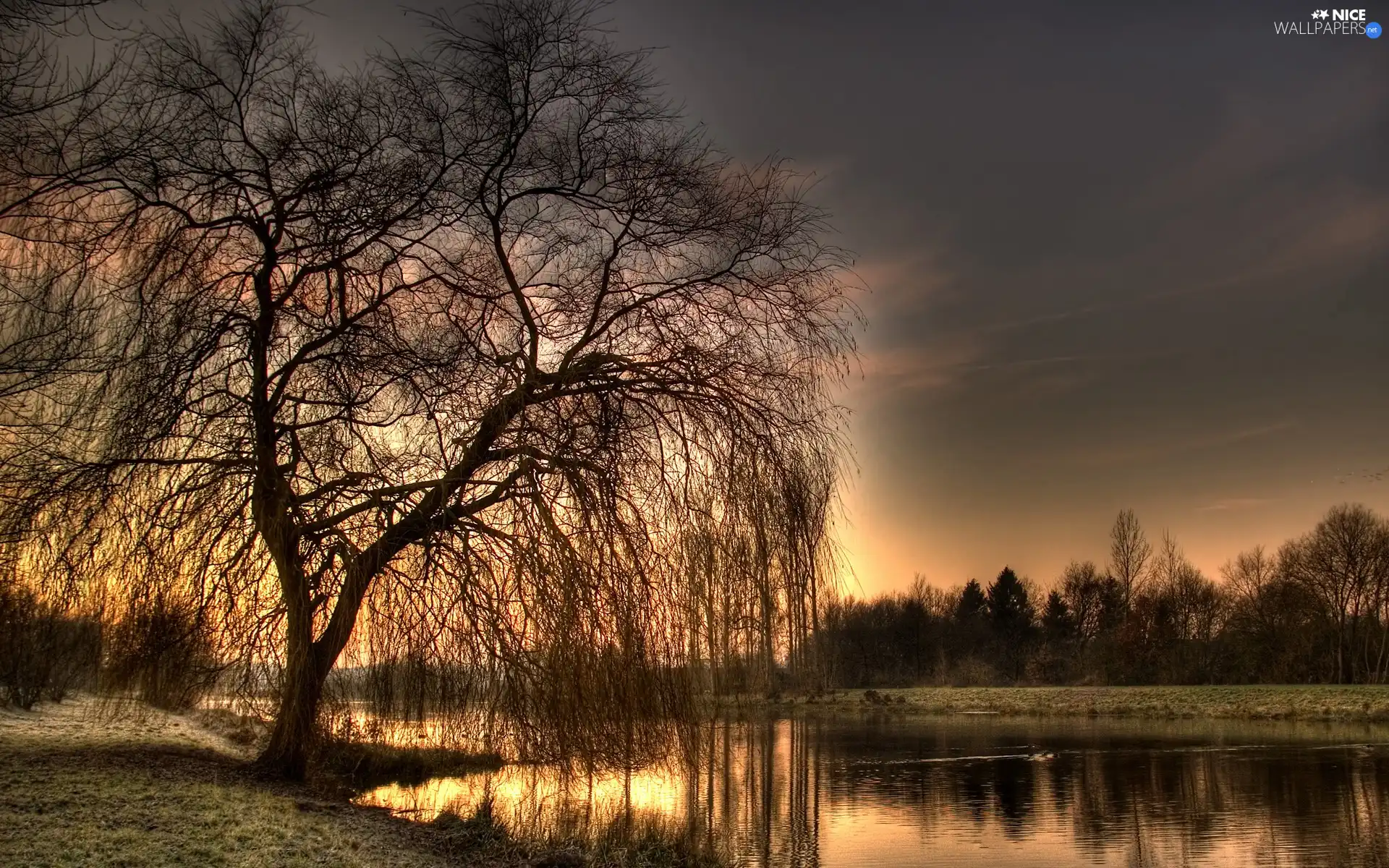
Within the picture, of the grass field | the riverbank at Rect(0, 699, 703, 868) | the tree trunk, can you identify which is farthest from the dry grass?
the grass field

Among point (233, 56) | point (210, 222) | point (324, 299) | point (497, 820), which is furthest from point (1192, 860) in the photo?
point (233, 56)

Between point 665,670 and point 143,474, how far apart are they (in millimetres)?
4961

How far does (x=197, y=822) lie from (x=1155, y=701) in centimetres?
4021

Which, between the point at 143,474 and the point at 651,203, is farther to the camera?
the point at 651,203

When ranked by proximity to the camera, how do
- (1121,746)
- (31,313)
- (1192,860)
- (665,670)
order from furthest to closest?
(1121,746)
(1192,860)
(665,670)
(31,313)

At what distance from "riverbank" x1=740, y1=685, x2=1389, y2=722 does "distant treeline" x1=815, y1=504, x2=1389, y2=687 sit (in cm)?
336

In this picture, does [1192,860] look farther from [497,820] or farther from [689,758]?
[497,820]

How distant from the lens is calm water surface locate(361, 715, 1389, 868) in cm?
1243

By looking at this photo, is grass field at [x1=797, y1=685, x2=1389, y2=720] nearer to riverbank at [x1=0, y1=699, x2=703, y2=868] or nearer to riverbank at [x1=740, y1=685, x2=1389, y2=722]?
riverbank at [x1=740, y1=685, x2=1389, y2=722]

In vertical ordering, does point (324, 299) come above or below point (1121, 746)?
above

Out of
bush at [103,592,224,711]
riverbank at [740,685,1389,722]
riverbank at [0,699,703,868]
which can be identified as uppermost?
bush at [103,592,224,711]

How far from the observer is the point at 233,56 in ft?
32.3

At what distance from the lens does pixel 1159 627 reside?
51.0m

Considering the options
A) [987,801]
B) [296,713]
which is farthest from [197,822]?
[987,801]
